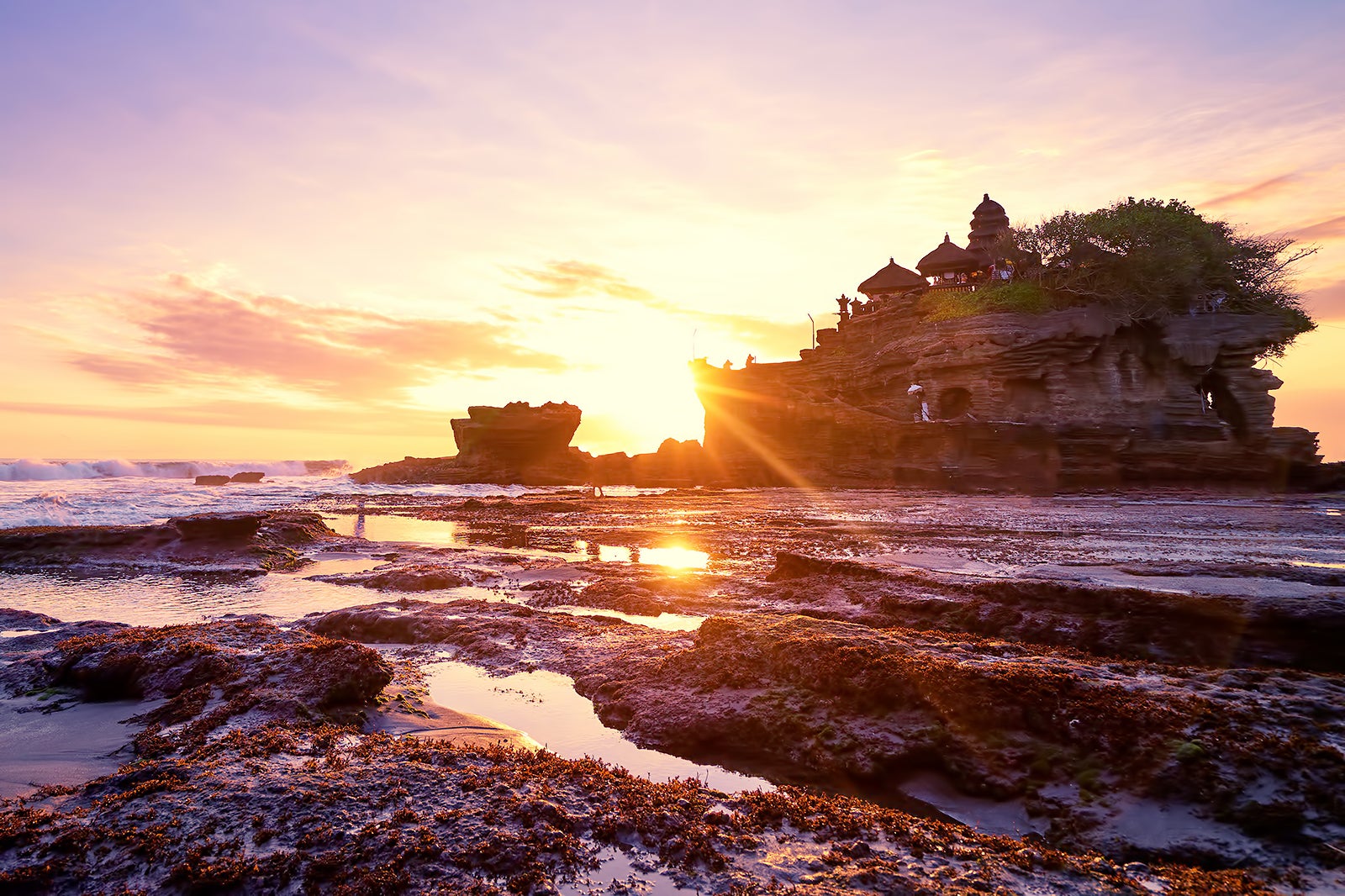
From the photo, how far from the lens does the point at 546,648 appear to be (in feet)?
25.4

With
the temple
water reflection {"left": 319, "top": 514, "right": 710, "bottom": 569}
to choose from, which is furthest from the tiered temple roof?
water reflection {"left": 319, "top": 514, "right": 710, "bottom": 569}

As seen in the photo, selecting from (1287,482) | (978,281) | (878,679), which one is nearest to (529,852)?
(878,679)

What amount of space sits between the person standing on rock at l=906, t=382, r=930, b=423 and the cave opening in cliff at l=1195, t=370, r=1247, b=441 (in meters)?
18.5

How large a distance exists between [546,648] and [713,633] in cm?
260

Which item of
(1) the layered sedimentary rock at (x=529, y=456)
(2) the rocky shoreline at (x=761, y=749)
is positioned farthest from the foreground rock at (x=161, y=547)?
(1) the layered sedimentary rock at (x=529, y=456)

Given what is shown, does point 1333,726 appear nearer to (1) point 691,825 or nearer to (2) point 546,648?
(1) point 691,825

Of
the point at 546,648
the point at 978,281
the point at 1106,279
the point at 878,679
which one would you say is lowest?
the point at 546,648

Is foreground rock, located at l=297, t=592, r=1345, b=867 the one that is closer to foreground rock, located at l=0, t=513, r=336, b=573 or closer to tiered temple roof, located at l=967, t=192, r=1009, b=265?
foreground rock, located at l=0, t=513, r=336, b=573

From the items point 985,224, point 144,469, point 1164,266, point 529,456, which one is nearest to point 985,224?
point 985,224

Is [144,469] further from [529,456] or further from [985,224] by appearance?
[985,224]

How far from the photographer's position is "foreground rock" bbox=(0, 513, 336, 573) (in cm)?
1545

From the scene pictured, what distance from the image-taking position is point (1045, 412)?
40500 millimetres

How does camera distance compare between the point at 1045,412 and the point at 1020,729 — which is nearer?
the point at 1020,729

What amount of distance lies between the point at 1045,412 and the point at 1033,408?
0.73 meters
